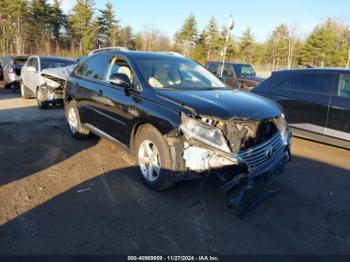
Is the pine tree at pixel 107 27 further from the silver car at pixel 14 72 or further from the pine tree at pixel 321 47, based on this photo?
the silver car at pixel 14 72

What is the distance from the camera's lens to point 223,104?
3869 mm

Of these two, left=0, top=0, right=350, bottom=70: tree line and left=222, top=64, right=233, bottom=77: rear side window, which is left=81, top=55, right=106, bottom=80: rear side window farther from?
left=0, top=0, right=350, bottom=70: tree line

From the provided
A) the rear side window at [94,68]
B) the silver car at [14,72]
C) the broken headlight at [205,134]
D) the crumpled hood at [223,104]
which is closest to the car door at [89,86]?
the rear side window at [94,68]

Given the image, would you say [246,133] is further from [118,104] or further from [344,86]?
[344,86]

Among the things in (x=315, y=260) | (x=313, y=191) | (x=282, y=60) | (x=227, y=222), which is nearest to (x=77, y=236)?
(x=227, y=222)

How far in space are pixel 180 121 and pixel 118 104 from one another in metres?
1.41

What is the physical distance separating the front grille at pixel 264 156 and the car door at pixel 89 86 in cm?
266

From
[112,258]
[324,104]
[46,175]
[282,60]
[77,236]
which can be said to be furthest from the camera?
[282,60]

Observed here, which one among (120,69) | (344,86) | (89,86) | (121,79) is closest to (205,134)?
(121,79)

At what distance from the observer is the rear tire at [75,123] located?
6310 millimetres

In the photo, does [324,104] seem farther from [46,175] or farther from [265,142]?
[46,175]

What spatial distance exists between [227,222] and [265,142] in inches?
42.9

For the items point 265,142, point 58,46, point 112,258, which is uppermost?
point 58,46

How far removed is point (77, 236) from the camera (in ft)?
10.3
